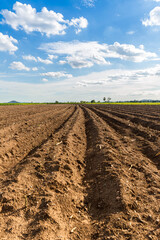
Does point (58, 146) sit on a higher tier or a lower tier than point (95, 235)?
higher

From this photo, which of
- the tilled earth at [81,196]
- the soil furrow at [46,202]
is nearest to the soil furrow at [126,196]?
the tilled earth at [81,196]

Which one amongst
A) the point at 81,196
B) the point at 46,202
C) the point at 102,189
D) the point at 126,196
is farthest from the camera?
the point at 102,189

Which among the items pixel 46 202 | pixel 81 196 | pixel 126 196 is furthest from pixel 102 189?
pixel 46 202

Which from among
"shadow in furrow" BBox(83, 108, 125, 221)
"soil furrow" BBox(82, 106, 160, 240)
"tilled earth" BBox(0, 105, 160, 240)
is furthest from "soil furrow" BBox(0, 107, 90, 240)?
"soil furrow" BBox(82, 106, 160, 240)

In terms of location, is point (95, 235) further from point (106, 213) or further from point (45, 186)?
point (45, 186)

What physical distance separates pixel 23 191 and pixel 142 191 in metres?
2.80

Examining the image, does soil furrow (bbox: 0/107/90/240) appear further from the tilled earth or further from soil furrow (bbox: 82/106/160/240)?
soil furrow (bbox: 82/106/160/240)

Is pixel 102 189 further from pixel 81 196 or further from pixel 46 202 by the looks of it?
pixel 46 202

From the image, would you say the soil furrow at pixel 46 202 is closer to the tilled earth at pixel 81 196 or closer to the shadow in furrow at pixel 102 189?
the tilled earth at pixel 81 196

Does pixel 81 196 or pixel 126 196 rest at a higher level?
pixel 126 196

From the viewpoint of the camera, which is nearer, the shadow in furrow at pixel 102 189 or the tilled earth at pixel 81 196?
the tilled earth at pixel 81 196

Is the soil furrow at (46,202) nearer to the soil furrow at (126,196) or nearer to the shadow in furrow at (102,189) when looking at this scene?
the shadow in furrow at (102,189)

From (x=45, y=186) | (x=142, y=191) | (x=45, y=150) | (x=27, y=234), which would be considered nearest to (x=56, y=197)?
(x=45, y=186)

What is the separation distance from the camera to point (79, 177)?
5133 mm
